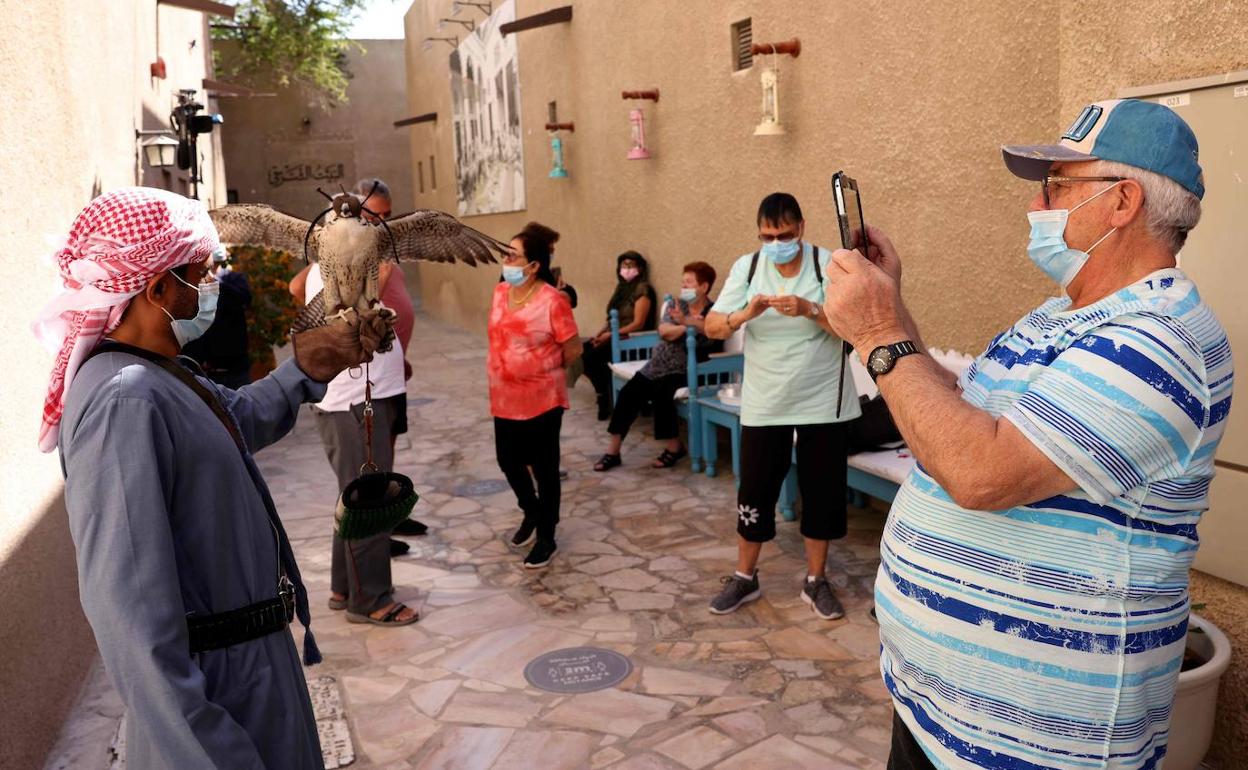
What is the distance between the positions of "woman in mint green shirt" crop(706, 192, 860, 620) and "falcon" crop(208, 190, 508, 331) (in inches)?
58.8

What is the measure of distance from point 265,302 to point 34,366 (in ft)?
17.3

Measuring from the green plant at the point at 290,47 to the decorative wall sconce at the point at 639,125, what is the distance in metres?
14.8

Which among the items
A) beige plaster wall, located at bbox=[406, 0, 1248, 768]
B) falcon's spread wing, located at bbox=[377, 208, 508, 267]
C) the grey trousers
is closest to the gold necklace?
the grey trousers

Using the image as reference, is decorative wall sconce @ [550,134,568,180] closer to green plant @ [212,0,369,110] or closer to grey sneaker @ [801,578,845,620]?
grey sneaker @ [801,578,845,620]

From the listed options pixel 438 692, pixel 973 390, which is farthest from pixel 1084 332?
pixel 438 692

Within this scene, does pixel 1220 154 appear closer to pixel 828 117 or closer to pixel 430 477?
pixel 828 117

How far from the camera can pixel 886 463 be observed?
5156mm

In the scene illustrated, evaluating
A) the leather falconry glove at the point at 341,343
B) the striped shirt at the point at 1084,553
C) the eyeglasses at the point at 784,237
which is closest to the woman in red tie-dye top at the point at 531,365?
the eyeglasses at the point at 784,237

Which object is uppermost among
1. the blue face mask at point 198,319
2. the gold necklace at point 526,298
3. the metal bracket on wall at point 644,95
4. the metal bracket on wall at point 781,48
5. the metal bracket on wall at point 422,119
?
the metal bracket on wall at point 422,119

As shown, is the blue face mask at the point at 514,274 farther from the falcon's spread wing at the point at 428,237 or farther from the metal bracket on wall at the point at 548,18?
Result: the metal bracket on wall at the point at 548,18

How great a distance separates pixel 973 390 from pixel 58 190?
4285mm

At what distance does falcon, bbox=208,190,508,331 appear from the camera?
2.54 meters

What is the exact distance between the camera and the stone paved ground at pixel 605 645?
3.64m

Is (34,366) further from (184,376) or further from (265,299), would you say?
(265,299)
